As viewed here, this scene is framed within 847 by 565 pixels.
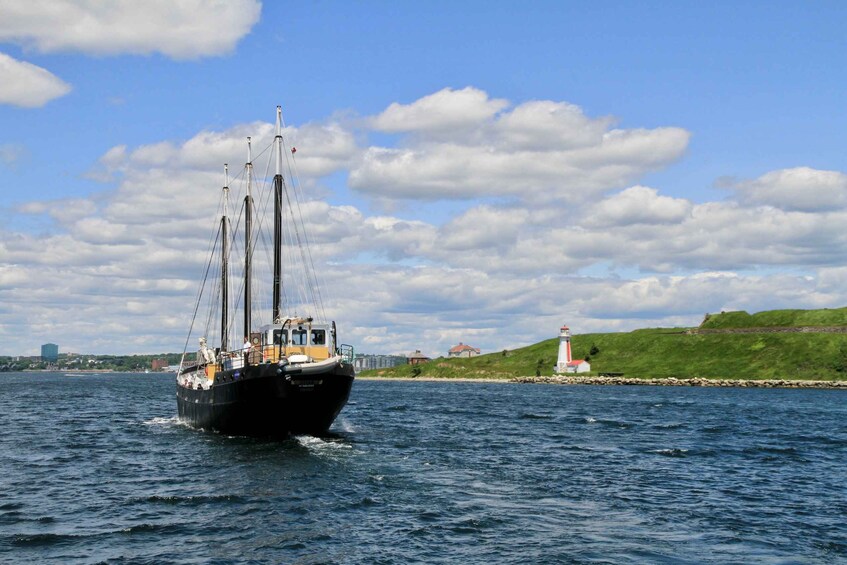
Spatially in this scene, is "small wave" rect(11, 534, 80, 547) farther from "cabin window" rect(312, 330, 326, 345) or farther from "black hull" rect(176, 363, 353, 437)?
"cabin window" rect(312, 330, 326, 345)

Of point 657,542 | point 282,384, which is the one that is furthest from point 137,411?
point 657,542

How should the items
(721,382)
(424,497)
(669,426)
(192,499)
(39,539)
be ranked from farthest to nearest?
1. (721,382)
2. (669,426)
3. (192,499)
4. (424,497)
5. (39,539)

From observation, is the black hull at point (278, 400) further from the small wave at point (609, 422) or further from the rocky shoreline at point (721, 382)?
the rocky shoreline at point (721, 382)

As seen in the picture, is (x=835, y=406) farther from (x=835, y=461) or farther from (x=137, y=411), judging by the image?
(x=137, y=411)

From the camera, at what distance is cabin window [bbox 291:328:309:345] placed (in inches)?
2048

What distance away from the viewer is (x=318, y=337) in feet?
173

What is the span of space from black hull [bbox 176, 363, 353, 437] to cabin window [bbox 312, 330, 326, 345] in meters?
2.95

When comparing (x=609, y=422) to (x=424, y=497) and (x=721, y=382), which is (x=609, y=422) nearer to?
(x=424, y=497)

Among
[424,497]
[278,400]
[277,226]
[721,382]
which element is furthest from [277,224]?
[721,382]

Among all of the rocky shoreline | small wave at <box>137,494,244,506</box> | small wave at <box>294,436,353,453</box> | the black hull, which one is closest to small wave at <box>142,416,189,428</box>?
the black hull

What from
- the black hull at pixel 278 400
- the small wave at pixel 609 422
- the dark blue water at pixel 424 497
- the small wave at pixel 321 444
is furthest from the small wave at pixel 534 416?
the small wave at pixel 321 444

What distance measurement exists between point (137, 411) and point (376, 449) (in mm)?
50903

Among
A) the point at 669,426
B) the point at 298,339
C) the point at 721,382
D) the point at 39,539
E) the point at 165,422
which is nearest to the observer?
the point at 39,539

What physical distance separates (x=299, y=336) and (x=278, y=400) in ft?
20.1
